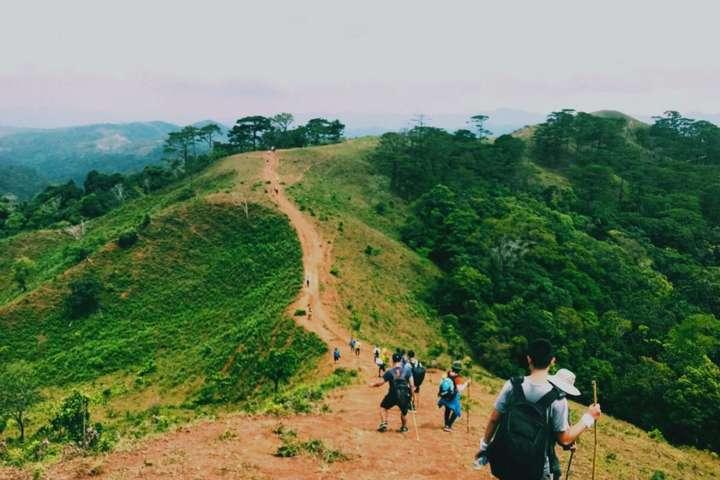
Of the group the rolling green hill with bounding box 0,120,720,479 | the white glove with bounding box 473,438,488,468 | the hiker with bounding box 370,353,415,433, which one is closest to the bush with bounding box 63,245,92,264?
the rolling green hill with bounding box 0,120,720,479

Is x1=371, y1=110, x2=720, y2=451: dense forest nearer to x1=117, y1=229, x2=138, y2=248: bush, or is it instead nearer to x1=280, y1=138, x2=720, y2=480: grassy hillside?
x1=280, y1=138, x2=720, y2=480: grassy hillside

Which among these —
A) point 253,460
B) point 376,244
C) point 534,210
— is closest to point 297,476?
point 253,460

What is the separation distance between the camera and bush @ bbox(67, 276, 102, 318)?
4616 cm

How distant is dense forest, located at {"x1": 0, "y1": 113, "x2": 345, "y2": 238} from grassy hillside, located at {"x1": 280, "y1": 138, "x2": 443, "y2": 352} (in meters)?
15.5

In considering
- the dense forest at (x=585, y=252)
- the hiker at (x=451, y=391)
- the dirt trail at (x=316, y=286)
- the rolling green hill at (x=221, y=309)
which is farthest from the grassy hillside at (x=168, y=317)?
the dense forest at (x=585, y=252)

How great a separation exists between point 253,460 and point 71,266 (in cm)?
4814

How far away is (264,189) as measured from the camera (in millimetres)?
65125

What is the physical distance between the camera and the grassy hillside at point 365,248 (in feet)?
132

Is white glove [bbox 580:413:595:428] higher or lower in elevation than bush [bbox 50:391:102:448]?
higher

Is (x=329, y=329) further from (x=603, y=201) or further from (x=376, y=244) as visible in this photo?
(x=603, y=201)

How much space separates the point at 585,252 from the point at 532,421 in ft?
190

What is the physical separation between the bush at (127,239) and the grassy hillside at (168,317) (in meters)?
0.52

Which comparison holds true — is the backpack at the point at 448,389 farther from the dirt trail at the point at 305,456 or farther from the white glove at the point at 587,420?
the white glove at the point at 587,420

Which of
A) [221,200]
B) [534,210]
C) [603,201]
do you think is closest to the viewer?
[221,200]
